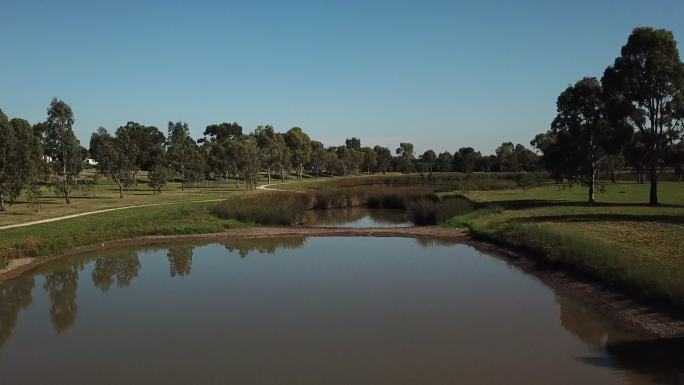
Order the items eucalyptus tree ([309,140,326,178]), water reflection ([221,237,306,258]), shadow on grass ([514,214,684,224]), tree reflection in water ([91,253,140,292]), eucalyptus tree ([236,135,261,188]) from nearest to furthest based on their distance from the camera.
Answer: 1. tree reflection in water ([91,253,140,292])
2. shadow on grass ([514,214,684,224])
3. water reflection ([221,237,306,258])
4. eucalyptus tree ([236,135,261,188])
5. eucalyptus tree ([309,140,326,178])

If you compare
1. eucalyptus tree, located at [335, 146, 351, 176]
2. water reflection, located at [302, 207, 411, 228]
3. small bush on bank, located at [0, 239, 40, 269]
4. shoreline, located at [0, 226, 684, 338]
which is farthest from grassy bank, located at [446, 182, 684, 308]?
eucalyptus tree, located at [335, 146, 351, 176]

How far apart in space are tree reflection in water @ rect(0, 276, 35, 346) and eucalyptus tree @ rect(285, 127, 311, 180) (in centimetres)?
9082

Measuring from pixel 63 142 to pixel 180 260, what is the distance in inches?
1167

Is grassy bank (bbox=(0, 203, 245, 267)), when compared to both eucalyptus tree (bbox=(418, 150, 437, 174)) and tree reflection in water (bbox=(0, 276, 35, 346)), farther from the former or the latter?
eucalyptus tree (bbox=(418, 150, 437, 174))

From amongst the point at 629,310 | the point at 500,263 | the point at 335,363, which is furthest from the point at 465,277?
the point at 335,363

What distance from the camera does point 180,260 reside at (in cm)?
2822

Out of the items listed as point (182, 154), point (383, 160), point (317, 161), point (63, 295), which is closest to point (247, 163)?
point (182, 154)

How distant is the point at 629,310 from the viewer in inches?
645

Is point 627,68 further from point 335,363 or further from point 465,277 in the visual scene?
point 335,363

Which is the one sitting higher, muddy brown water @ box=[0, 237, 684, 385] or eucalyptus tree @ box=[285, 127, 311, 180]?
eucalyptus tree @ box=[285, 127, 311, 180]

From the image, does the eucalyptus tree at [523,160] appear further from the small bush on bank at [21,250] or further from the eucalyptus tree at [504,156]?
the small bush on bank at [21,250]

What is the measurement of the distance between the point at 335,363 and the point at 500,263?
623 inches

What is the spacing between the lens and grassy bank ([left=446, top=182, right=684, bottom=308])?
17.4 meters

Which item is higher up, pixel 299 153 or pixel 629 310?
pixel 299 153
